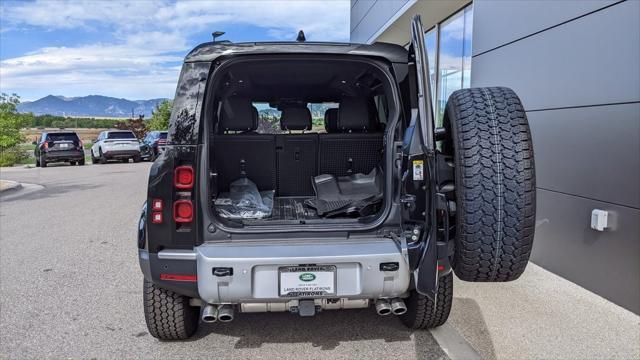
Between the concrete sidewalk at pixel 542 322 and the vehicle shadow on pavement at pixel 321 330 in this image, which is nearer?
the concrete sidewalk at pixel 542 322

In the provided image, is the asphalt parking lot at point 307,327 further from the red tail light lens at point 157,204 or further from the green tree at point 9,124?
the green tree at point 9,124

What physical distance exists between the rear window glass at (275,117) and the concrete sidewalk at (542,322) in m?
2.02

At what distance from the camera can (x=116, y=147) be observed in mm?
21672

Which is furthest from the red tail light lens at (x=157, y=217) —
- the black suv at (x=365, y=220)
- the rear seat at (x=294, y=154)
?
the rear seat at (x=294, y=154)

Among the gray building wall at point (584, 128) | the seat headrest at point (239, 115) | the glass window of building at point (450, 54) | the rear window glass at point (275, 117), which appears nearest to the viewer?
the gray building wall at point (584, 128)

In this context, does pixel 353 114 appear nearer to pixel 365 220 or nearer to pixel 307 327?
pixel 365 220

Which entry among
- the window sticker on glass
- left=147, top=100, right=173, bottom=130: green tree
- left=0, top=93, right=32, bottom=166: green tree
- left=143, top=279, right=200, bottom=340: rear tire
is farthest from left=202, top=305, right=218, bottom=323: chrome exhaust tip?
left=147, top=100, right=173, bottom=130: green tree

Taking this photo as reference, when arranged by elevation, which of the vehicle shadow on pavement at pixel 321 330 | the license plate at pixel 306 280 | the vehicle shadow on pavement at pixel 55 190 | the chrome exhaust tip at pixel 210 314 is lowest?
the vehicle shadow on pavement at pixel 55 190

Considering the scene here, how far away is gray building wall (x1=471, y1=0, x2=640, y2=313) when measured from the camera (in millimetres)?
3844

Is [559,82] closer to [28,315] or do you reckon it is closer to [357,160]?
[357,160]

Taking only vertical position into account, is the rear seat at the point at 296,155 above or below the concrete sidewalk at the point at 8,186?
above

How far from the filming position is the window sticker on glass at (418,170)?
2703 millimetres

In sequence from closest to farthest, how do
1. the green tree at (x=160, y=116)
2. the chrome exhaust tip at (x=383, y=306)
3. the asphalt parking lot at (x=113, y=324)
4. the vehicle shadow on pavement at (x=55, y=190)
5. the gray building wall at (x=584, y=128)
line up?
the chrome exhaust tip at (x=383, y=306)
the asphalt parking lot at (x=113, y=324)
the gray building wall at (x=584, y=128)
the vehicle shadow on pavement at (x=55, y=190)
the green tree at (x=160, y=116)

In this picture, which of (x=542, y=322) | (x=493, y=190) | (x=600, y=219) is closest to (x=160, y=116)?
(x=600, y=219)
